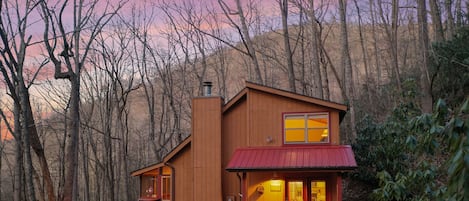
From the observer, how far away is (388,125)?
44.5 feet

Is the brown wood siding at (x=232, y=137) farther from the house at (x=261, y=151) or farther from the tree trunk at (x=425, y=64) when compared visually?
the tree trunk at (x=425, y=64)

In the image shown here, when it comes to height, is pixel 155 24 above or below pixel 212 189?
above

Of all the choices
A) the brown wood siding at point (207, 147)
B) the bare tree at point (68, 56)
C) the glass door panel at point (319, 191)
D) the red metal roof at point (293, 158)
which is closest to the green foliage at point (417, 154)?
the red metal roof at point (293, 158)

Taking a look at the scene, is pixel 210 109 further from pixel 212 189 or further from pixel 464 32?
pixel 464 32

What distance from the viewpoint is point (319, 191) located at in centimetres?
1214

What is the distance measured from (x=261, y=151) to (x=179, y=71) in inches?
657

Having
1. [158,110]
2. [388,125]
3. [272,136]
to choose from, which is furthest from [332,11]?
[158,110]

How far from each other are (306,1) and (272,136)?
1034 centimetres

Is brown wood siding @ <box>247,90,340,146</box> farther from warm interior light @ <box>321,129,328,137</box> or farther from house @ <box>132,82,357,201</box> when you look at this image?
warm interior light @ <box>321,129,328,137</box>

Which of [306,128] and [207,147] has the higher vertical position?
[306,128]

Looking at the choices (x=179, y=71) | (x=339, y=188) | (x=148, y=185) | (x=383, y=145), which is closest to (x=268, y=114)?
(x=339, y=188)

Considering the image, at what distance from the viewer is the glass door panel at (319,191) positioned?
12125mm

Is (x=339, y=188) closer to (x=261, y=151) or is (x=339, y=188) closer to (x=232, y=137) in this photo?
(x=261, y=151)

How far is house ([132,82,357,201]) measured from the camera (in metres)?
11.8
